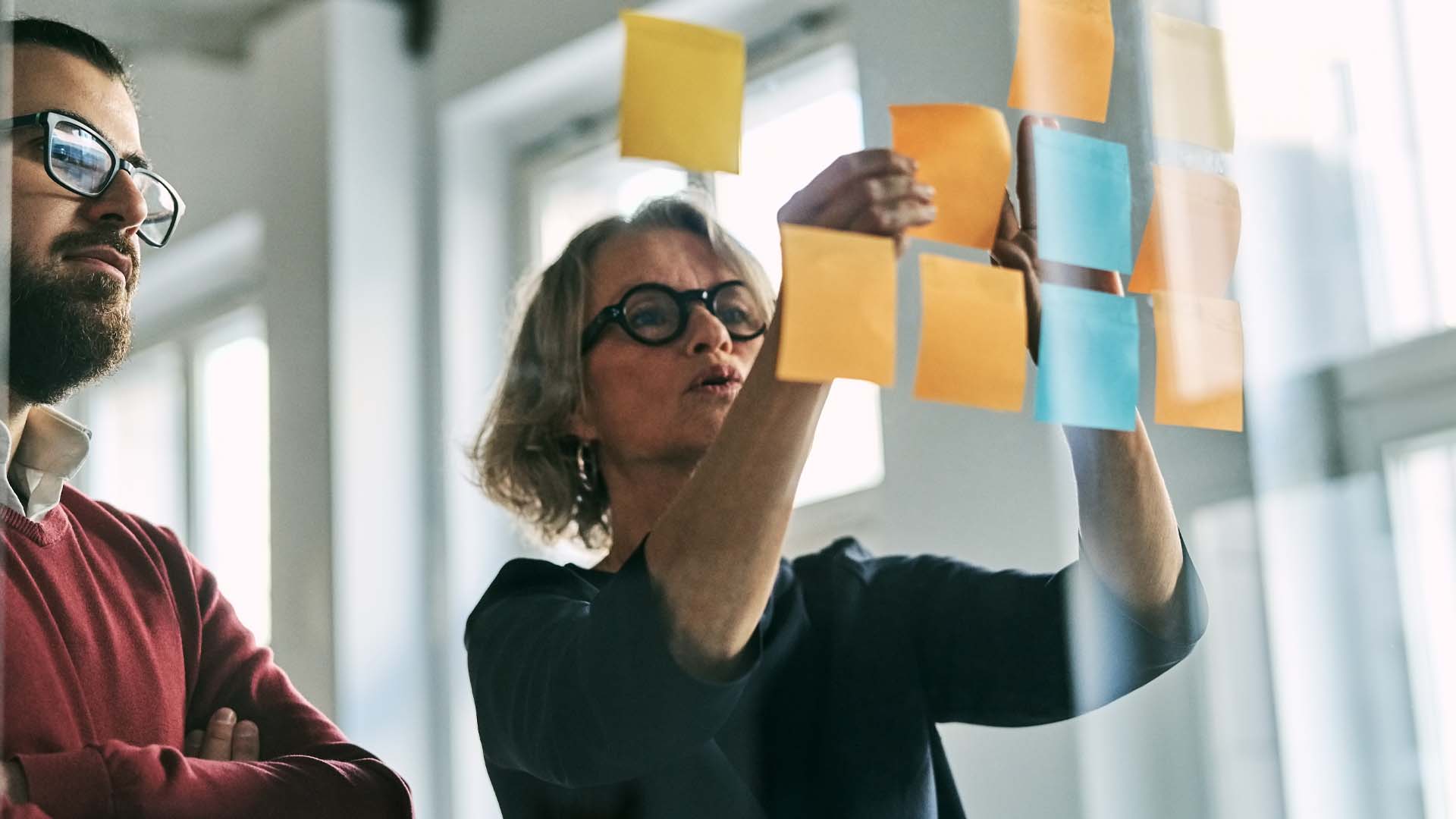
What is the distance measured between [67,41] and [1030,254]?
0.52 meters

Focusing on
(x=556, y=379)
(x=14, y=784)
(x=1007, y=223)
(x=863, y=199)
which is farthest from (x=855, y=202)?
(x=14, y=784)

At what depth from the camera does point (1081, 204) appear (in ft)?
2.82

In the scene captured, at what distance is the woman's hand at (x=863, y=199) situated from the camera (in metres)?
0.74

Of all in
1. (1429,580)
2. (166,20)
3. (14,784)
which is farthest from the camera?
(1429,580)

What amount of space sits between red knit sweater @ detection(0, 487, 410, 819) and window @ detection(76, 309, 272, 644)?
0.01m

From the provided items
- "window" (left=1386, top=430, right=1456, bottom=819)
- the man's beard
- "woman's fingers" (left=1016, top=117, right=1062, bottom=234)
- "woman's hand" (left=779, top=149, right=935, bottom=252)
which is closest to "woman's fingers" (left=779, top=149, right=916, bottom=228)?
"woman's hand" (left=779, top=149, right=935, bottom=252)

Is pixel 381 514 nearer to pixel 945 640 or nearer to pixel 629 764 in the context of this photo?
pixel 629 764

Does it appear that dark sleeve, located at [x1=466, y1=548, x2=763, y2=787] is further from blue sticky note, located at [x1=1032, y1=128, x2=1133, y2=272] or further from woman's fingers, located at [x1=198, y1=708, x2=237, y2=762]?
blue sticky note, located at [x1=1032, y1=128, x2=1133, y2=272]

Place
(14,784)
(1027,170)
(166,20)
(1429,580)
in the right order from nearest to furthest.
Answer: (14,784) → (166,20) → (1027,170) → (1429,580)

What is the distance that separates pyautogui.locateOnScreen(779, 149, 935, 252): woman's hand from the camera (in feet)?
2.43

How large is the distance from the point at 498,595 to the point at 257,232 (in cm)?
24

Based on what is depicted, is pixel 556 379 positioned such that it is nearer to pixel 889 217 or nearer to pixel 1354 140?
pixel 889 217

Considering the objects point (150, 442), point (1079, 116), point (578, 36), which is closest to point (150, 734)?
point (150, 442)

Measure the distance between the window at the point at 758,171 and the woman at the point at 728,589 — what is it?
16mm
